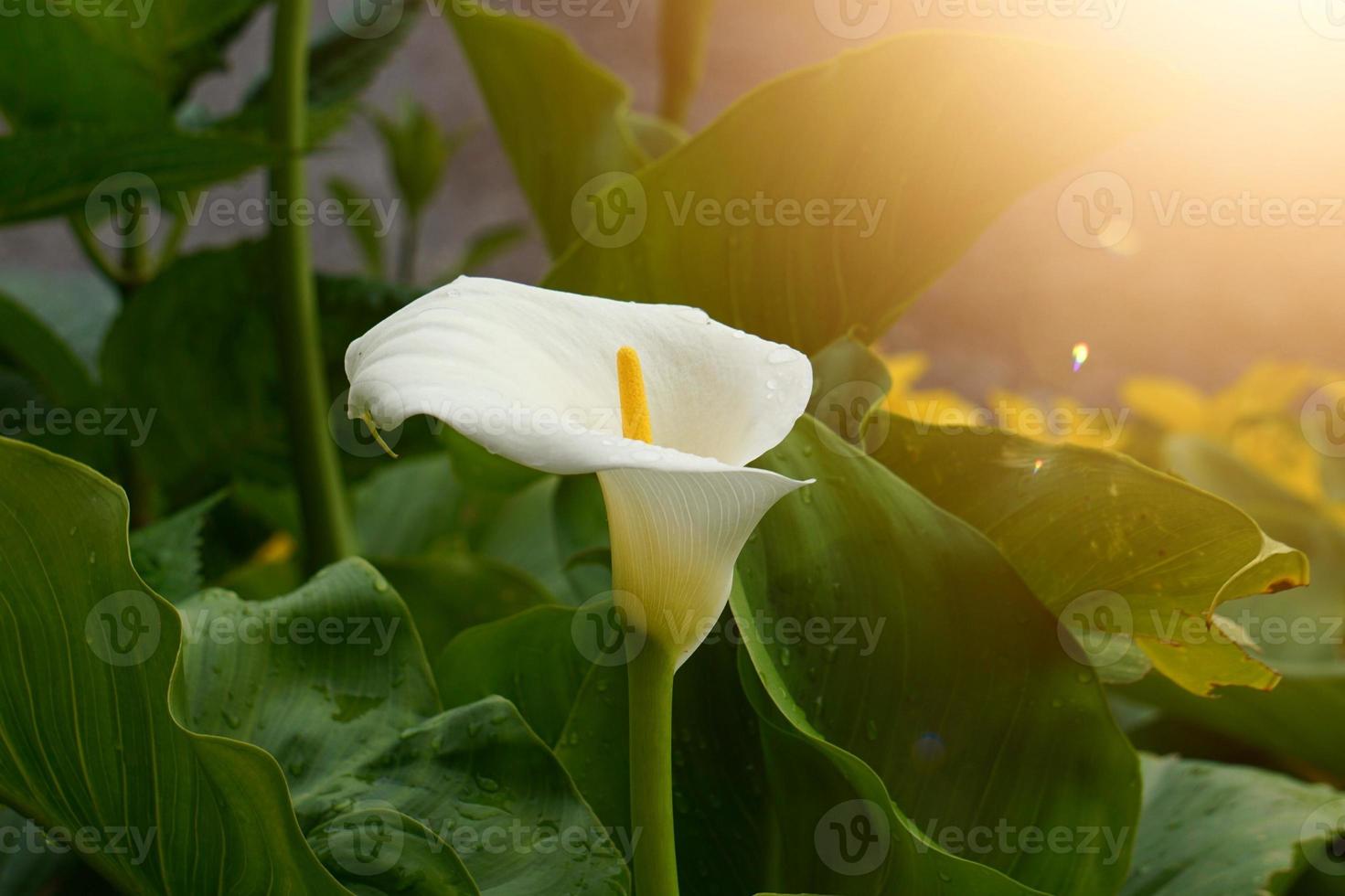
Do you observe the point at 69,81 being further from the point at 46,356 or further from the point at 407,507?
the point at 407,507

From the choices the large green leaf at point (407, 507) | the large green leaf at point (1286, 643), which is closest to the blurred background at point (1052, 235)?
the large green leaf at point (1286, 643)

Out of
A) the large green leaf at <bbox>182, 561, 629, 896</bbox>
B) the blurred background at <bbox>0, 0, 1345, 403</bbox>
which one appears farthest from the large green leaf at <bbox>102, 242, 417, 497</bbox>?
the blurred background at <bbox>0, 0, 1345, 403</bbox>

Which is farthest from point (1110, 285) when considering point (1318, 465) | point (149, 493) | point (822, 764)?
point (822, 764)

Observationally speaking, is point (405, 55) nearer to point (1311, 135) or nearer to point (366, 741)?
point (1311, 135)

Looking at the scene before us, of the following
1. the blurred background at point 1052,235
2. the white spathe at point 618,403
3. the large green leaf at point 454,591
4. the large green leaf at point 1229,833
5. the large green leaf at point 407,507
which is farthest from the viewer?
the blurred background at point 1052,235

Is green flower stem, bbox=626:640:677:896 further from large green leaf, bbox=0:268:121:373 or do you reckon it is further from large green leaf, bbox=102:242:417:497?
large green leaf, bbox=0:268:121:373

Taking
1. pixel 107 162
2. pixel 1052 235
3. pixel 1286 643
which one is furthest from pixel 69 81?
pixel 1052 235

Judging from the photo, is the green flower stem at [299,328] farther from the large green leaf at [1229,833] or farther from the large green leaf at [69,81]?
the large green leaf at [1229,833]
